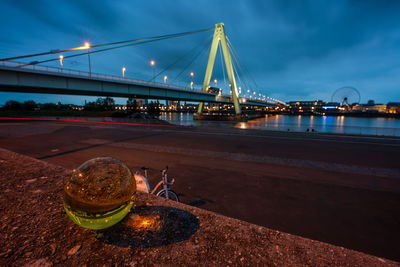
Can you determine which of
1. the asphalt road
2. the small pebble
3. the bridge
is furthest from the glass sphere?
the bridge

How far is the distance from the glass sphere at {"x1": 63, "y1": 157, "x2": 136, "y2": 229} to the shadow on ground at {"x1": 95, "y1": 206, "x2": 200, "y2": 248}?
0.70 ft

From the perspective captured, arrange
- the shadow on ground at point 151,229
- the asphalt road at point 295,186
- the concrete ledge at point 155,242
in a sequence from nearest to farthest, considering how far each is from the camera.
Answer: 1. the concrete ledge at point 155,242
2. the shadow on ground at point 151,229
3. the asphalt road at point 295,186

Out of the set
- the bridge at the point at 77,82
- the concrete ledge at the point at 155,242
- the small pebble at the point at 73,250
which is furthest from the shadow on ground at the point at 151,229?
the bridge at the point at 77,82

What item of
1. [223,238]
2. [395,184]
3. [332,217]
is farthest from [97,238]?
[395,184]

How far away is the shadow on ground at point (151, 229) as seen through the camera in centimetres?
188

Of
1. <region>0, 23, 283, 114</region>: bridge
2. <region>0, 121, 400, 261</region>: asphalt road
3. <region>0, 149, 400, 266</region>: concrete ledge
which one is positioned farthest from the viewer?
<region>0, 23, 283, 114</region>: bridge

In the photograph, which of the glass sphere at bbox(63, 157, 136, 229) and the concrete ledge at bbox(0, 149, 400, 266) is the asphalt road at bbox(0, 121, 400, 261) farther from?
the glass sphere at bbox(63, 157, 136, 229)

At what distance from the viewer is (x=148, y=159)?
8664 mm

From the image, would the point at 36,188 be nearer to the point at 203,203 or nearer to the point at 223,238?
the point at 223,238

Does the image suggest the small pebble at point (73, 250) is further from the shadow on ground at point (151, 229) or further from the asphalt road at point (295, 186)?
the asphalt road at point (295, 186)

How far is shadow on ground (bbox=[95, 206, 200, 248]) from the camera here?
73.8 inches

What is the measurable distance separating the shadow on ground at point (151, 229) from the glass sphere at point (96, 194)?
0.70 ft

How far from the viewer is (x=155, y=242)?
186 cm

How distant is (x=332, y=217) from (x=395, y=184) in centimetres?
393
